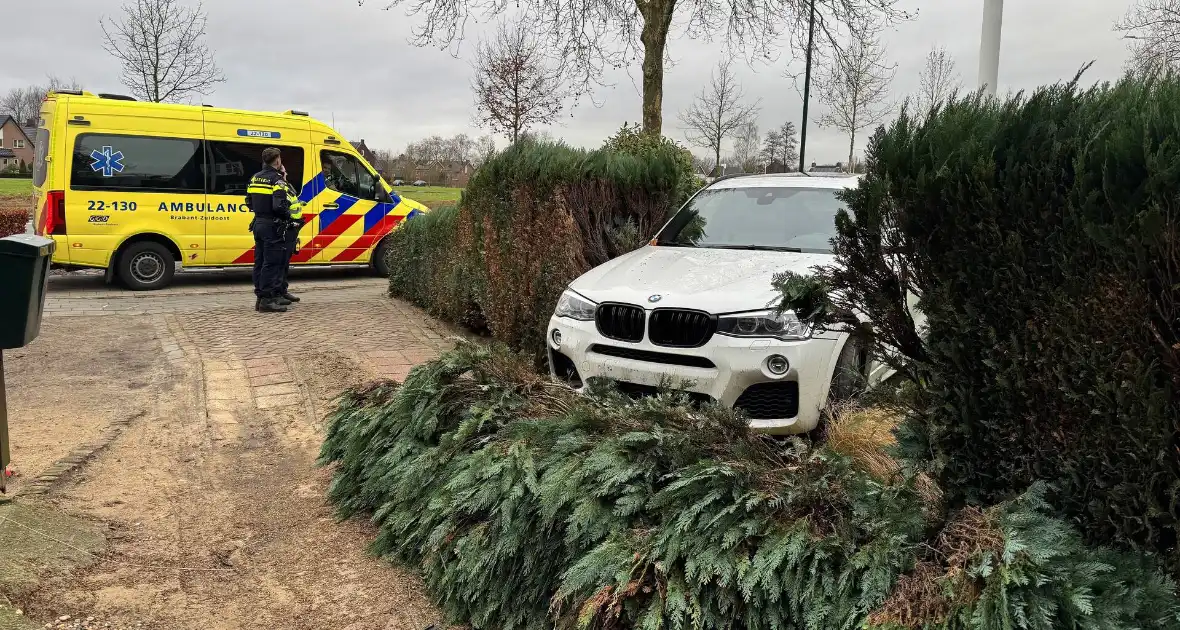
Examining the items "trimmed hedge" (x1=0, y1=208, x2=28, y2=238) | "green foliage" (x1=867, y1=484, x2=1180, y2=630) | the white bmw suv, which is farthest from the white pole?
"trimmed hedge" (x1=0, y1=208, x2=28, y2=238)

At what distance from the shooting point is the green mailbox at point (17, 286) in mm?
3793

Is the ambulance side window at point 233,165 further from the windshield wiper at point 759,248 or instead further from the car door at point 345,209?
the windshield wiper at point 759,248

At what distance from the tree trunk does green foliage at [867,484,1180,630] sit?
964 centimetres

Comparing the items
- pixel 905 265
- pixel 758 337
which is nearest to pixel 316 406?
pixel 758 337

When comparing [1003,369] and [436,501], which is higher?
[1003,369]

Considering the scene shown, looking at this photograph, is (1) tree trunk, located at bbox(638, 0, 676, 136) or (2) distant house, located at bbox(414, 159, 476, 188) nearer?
(1) tree trunk, located at bbox(638, 0, 676, 136)

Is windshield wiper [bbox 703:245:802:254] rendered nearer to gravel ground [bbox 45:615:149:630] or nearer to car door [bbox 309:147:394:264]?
gravel ground [bbox 45:615:149:630]

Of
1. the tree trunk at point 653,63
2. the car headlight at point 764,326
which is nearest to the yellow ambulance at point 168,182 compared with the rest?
the tree trunk at point 653,63

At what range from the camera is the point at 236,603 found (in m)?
3.54

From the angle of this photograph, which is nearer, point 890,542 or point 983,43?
point 890,542

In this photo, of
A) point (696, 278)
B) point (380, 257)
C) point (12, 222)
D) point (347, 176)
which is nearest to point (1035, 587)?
point (696, 278)

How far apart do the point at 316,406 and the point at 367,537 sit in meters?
2.36

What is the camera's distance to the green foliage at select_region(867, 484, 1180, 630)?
6.73 feet

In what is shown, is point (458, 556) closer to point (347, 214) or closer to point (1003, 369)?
point (1003, 369)
